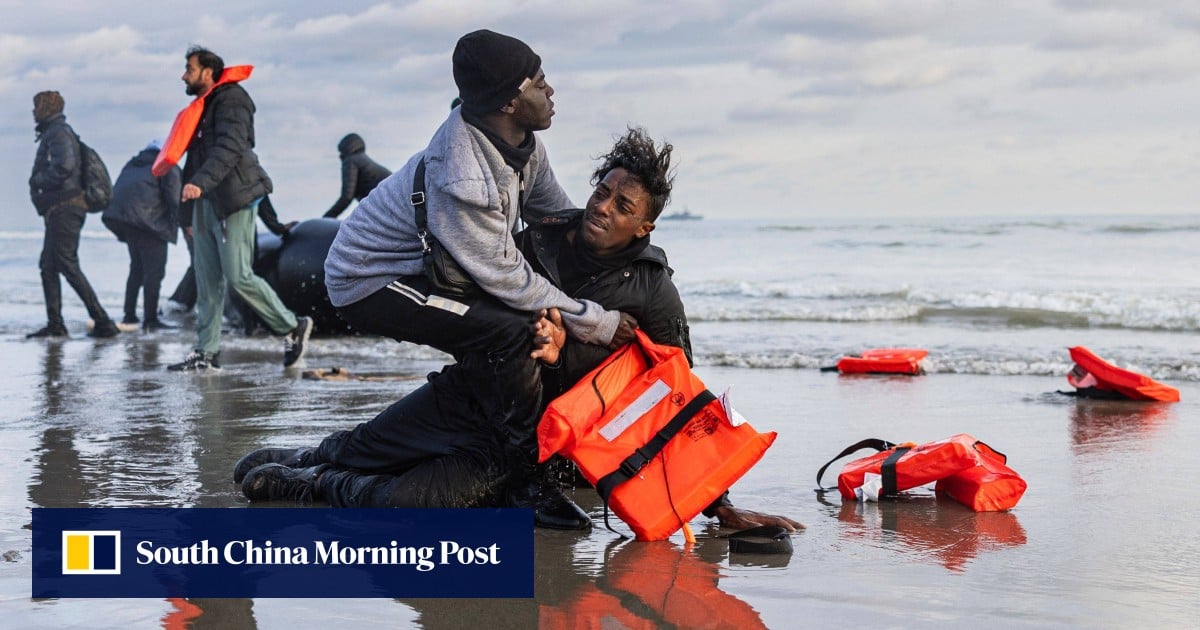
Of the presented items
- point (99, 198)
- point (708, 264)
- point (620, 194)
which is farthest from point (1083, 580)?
point (708, 264)

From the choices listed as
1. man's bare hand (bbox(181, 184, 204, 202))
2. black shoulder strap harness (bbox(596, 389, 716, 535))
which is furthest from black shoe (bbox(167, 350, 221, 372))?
black shoulder strap harness (bbox(596, 389, 716, 535))

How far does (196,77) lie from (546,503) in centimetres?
561

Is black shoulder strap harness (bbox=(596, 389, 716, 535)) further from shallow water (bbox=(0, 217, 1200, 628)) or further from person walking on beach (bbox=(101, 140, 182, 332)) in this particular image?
person walking on beach (bbox=(101, 140, 182, 332))

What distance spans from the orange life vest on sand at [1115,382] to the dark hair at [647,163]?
386 centimetres

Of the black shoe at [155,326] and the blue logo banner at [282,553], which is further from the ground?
the blue logo banner at [282,553]

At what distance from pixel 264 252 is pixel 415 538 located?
817cm

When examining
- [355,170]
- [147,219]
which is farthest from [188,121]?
[147,219]

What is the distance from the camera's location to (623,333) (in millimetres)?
4316

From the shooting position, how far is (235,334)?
11992 millimetres

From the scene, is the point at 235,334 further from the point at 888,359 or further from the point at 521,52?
the point at 521,52

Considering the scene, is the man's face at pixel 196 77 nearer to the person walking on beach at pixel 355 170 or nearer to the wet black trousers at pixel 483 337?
the person walking on beach at pixel 355 170

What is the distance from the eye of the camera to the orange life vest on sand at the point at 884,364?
8555 mm

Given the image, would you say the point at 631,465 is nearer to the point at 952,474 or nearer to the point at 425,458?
the point at 425,458

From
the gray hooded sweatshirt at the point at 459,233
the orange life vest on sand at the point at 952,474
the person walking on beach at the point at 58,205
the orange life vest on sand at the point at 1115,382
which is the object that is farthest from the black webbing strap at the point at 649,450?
the person walking on beach at the point at 58,205
